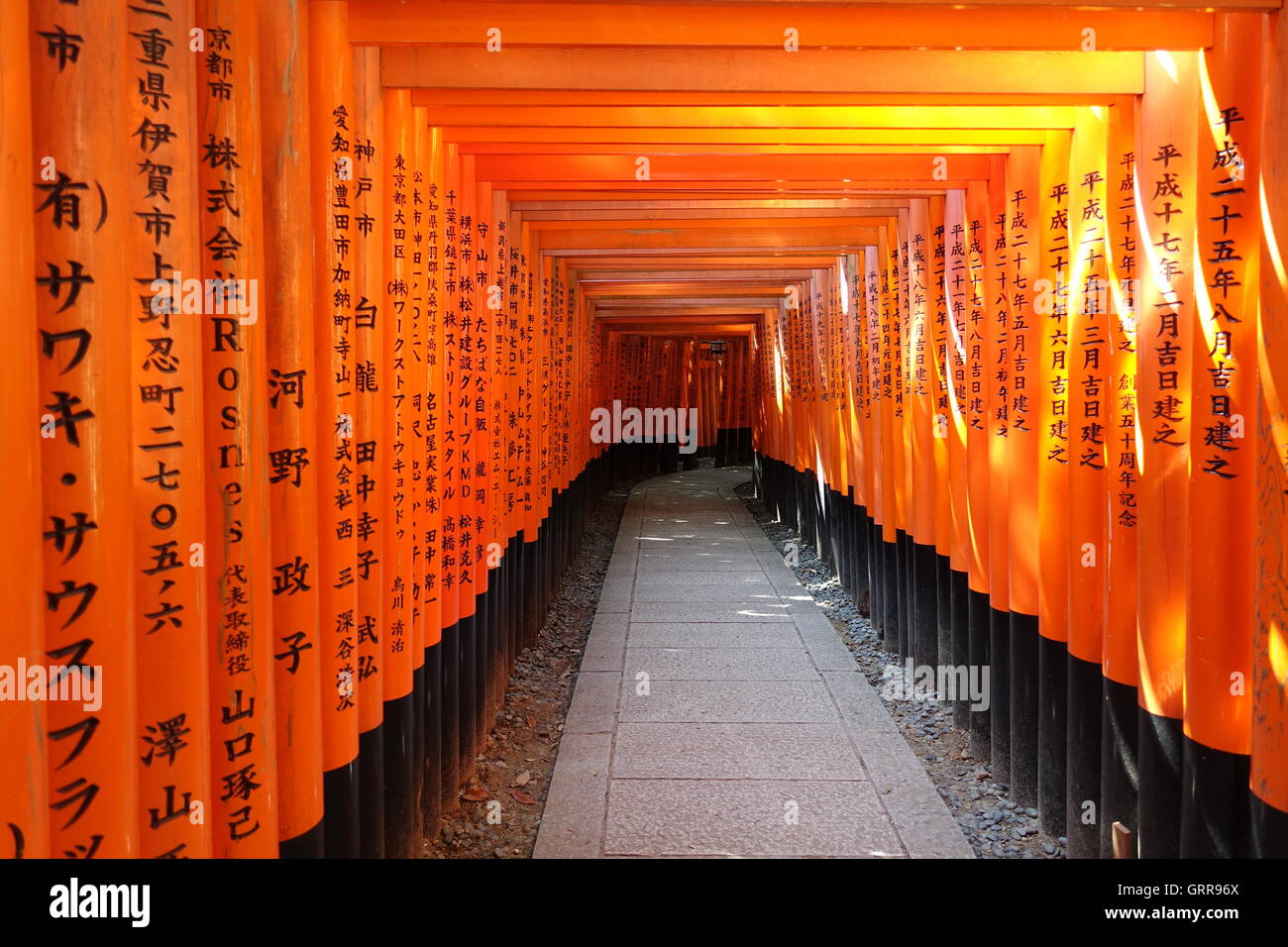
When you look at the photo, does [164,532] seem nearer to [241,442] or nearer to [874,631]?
[241,442]

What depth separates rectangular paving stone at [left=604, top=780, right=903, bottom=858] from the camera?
4332mm

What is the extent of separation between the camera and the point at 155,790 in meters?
2.13

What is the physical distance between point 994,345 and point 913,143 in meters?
1.13

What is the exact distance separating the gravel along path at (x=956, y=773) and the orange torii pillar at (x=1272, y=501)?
1.85m

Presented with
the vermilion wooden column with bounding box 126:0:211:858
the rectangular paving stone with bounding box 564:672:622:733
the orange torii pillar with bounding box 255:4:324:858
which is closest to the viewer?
the vermilion wooden column with bounding box 126:0:211:858

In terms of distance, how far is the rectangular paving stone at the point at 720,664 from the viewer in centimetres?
691

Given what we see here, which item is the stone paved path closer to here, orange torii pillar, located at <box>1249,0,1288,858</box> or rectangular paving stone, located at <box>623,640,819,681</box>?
rectangular paving stone, located at <box>623,640,819,681</box>

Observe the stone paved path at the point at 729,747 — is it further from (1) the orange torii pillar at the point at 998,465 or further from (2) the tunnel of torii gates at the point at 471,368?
(2) the tunnel of torii gates at the point at 471,368

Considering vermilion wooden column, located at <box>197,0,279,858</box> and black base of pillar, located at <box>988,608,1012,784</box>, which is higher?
vermilion wooden column, located at <box>197,0,279,858</box>

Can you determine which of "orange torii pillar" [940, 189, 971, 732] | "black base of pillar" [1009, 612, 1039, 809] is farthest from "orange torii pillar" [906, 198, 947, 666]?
"black base of pillar" [1009, 612, 1039, 809]

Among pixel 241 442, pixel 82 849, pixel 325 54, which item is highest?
pixel 325 54

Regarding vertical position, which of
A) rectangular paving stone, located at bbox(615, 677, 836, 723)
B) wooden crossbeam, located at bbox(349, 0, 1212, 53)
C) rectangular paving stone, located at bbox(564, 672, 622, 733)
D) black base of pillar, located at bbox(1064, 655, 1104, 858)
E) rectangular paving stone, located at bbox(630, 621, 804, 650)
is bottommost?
rectangular paving stone, located at bbox(564, 672, 622, 733)

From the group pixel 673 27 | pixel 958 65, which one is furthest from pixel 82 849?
pixel 958 65

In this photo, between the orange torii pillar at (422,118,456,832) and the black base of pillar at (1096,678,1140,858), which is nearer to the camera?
the black base of pillar at (1096,678,1140,858)
